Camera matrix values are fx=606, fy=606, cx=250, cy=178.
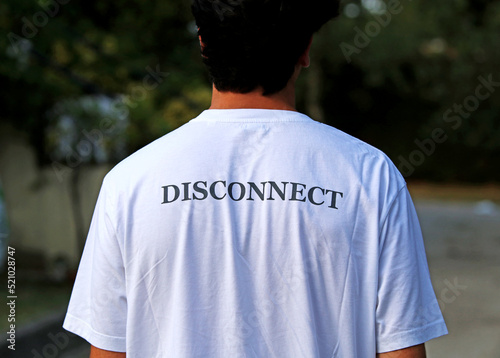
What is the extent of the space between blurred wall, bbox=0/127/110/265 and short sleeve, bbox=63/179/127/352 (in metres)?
6.47

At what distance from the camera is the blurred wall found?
7672mm

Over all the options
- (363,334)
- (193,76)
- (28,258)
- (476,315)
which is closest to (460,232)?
(476,315)

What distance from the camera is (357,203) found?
1333mm

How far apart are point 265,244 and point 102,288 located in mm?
415

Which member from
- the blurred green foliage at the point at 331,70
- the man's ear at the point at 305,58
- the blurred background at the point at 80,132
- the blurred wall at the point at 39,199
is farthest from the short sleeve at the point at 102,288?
the blurred wall at the point at 39,199

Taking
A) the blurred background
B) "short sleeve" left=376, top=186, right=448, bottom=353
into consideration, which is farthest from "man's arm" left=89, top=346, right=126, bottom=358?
the blurred background

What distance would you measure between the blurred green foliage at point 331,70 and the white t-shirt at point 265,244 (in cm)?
Answer: 513

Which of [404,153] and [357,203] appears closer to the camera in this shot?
[357,203]

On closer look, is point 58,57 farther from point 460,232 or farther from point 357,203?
point 460,232

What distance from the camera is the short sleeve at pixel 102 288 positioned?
4.58 ft

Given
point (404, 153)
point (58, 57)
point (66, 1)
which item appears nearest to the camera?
point (66, 1)

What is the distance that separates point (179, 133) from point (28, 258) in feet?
22.8

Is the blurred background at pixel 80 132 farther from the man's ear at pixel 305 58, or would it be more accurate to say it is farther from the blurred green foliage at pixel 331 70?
the man's ear at pixel 305 58

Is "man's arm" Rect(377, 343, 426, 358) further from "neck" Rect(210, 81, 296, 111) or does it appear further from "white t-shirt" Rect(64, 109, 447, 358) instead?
"neck" Rect(210, 81, 296, 111)
